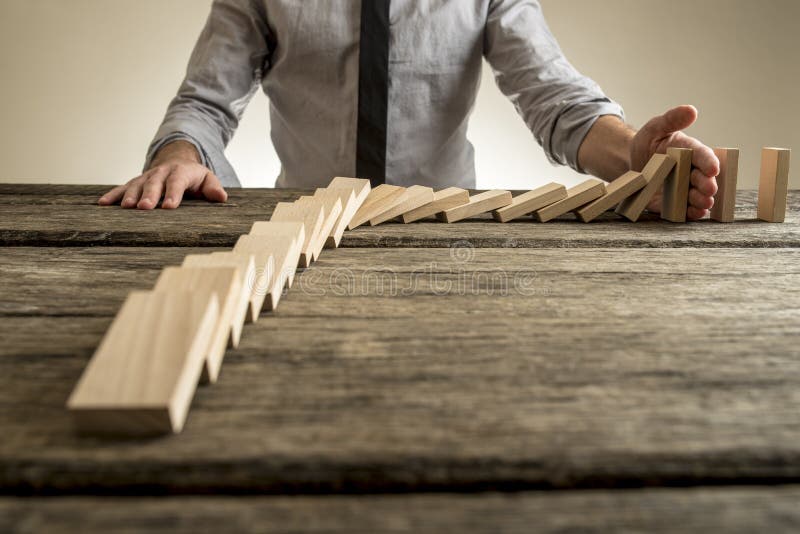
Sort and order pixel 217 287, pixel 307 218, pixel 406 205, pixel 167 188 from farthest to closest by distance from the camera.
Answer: pixel 167 188, pixel 406 205, pixel 307 218, pixel 217 287

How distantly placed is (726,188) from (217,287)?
0.62 metres

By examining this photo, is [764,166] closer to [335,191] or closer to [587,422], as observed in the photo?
[335,191]

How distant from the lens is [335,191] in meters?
0.75

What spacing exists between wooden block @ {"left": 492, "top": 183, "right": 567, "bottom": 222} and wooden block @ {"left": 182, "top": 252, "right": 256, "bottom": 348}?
1.27 ft

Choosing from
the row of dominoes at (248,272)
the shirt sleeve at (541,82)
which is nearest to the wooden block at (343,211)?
the row of dominoes at (248,272)

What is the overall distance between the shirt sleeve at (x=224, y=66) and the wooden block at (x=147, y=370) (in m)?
1.00

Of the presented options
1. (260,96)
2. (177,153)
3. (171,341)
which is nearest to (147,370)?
(171,341)

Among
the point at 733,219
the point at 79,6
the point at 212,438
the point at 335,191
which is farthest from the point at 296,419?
the point at 79,6

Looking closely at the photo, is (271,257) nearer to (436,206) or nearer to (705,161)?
(436,206)

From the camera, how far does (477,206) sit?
80 centimetres

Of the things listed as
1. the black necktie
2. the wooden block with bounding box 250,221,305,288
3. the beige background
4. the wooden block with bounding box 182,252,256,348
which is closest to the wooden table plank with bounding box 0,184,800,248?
the wooden block with bounding box 250,221,305,288

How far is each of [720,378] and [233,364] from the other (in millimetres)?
242

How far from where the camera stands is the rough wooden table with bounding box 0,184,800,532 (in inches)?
10.0

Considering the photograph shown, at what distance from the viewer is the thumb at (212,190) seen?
0.89 metres
